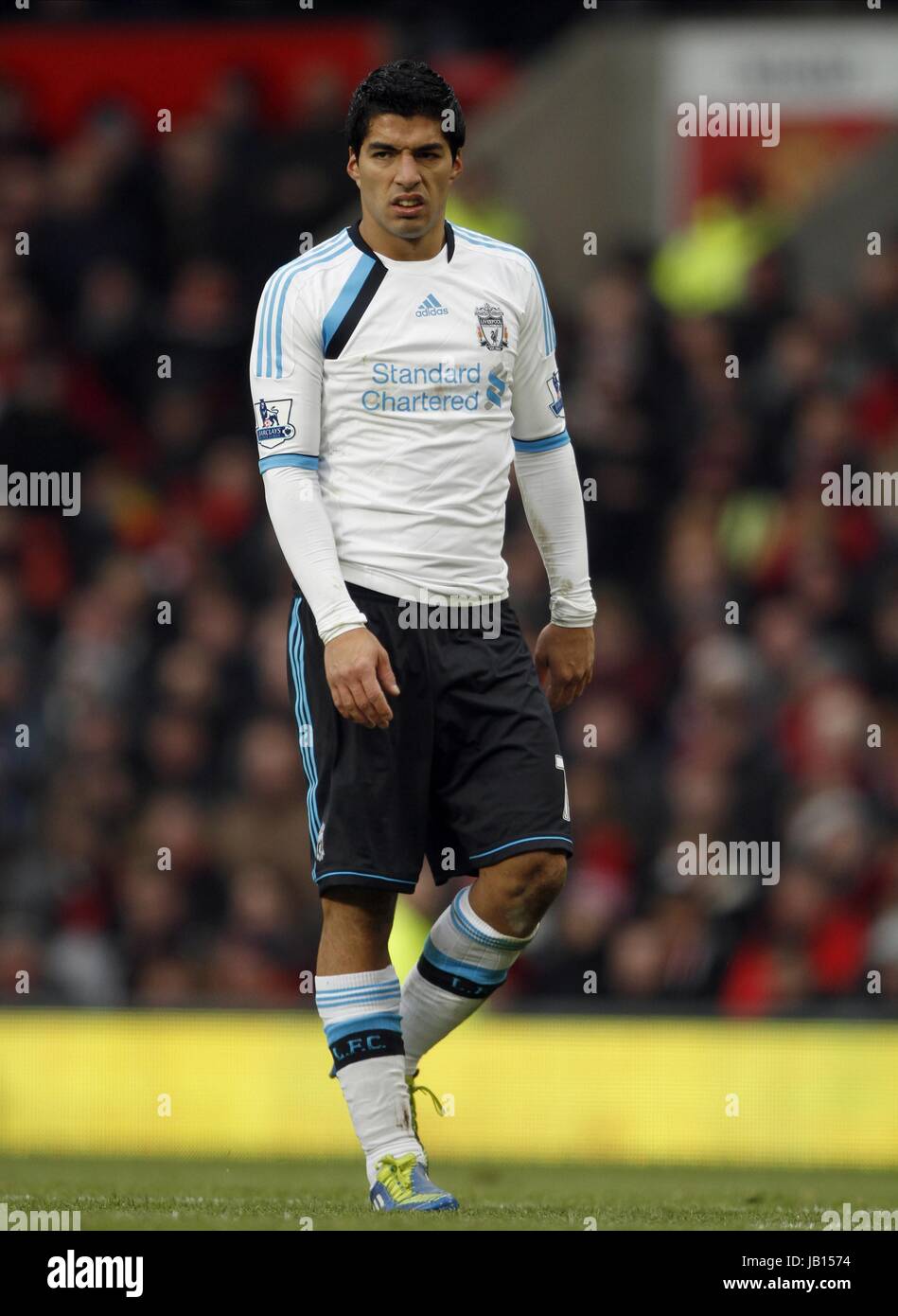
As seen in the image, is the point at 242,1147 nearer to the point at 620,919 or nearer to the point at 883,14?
the point at 620,919

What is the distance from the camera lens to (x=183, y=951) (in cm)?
1038

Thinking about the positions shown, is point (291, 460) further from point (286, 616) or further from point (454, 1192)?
point (286, 616)

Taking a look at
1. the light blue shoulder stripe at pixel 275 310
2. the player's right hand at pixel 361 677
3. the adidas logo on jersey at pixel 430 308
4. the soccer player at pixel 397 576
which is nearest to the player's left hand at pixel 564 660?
the soccer player at pixel 397 576

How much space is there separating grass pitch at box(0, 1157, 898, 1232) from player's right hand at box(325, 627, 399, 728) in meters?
1.05

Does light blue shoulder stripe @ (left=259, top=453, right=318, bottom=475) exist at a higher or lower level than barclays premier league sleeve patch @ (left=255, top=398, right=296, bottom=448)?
lower

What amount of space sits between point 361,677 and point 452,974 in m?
0.83

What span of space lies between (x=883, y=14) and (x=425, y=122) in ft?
30.0

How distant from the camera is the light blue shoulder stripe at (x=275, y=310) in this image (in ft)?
17.7

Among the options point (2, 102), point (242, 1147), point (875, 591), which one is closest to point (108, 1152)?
point (242, 1147)

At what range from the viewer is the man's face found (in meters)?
5.36

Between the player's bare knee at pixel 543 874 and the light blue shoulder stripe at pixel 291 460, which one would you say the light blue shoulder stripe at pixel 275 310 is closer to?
the light blue shoulder stripe at pixel 291 460

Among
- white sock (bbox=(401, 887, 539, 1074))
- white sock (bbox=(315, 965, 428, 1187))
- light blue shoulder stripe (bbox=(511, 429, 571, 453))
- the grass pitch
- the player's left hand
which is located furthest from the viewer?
the player's left hand

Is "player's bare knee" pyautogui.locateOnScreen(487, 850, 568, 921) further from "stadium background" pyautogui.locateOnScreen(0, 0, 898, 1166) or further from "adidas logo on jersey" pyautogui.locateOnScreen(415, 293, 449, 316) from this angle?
"stadium background" pyautogui.locateOnScreen(0, 0, 898, 1166)

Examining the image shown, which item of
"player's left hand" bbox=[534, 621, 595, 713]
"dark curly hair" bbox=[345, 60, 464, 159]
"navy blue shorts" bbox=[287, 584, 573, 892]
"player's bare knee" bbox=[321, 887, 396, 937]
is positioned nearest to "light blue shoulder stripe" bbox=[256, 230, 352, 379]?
"dark curly hair" bbox=[345, 60, 464, 159]
